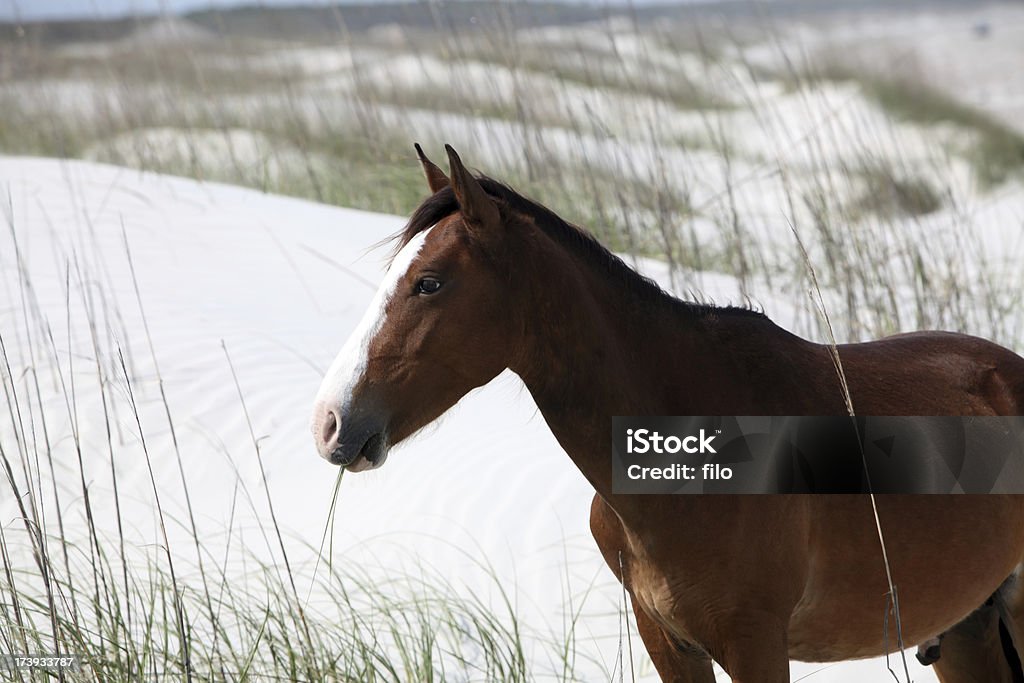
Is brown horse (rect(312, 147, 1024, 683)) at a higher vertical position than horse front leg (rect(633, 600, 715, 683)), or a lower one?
higher

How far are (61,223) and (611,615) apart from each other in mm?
3970

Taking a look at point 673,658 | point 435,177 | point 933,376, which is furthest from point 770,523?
point 435,177

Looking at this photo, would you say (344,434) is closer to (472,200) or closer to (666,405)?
(472,200)

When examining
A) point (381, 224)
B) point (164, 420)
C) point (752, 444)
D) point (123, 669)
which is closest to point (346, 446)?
point (752, 444)

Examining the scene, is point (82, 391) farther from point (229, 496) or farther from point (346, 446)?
point (346, 446)

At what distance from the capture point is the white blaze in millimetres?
1757

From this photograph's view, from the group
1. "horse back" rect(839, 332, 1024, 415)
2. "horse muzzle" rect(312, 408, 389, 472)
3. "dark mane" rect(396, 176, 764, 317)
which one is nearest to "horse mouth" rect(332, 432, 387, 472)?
"horse muzzle" rect(312, 408, 389, 472)

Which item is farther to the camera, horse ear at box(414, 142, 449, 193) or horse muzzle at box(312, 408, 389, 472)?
horse ear at box(414, 142, 449, 193)

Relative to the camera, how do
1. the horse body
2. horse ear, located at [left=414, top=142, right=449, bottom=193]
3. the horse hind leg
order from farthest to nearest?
the horse hind leg
horse ear, located at [left=414, top=142, right=449, bottom=193]
the horse body

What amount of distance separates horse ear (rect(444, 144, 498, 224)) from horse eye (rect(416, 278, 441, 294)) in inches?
4.8

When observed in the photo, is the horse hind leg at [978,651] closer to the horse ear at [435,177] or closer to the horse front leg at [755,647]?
the horse front leg at [755,647]

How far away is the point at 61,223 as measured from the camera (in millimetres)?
5734

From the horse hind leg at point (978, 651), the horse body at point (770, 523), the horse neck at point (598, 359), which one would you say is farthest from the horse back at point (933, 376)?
the horse hind leg at point (978, 651)

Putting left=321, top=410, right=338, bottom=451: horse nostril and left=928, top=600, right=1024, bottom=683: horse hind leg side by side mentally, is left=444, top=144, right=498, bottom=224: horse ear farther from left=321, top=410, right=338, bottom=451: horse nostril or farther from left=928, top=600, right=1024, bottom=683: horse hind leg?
left=928, top=600, right=1024, bottom=683: horse hind leg
